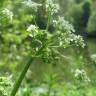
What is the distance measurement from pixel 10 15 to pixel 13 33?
17.6ft

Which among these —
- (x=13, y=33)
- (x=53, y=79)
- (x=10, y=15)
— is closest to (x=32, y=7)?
(x=10, y=15)

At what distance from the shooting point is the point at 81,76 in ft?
4.53

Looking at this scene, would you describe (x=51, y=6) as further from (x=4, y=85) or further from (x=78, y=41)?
(x=4, y=85)

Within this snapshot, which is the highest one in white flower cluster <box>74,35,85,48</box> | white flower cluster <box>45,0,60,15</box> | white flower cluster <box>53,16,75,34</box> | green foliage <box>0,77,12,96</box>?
white flower cluster <box>45,0,60,15</box>

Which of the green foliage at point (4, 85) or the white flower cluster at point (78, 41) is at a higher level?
Result: the white flower cluster at point (78, 41)

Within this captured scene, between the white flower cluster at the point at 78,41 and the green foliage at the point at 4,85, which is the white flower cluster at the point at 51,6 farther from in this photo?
the green foliage at the point at 4,85

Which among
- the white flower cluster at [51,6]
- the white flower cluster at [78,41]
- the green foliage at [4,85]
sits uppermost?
the white flower cluster at [51,6]

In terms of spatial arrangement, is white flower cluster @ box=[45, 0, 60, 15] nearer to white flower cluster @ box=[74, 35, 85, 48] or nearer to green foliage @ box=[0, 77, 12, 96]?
white flower cluster @ box=[74, 35, 85, 48]

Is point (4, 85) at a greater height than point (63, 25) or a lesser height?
lesser

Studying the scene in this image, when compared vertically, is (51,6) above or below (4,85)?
above

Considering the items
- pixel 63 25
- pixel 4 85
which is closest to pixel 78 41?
pixel 63 25

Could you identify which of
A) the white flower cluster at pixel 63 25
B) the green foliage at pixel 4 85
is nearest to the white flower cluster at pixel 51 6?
the white flower cluster at pixel 63 25

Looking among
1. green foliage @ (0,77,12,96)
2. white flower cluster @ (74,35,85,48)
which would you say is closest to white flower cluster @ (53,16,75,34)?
white flower cluster @ (74,35,85,48)

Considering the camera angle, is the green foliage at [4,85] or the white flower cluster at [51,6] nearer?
the green foliage at [4,85]
